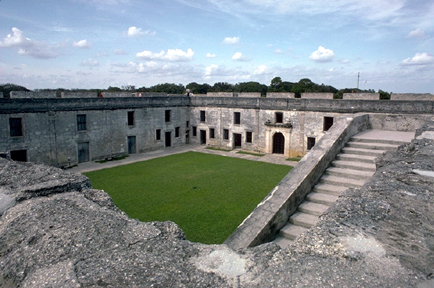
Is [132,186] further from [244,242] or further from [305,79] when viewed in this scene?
[305,79]

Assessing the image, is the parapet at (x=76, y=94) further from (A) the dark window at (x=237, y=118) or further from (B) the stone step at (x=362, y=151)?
(B) the stone step at (x=362, y=151)

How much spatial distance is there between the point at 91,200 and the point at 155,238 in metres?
1.71

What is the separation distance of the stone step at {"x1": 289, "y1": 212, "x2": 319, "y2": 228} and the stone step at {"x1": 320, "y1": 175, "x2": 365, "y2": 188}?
51.3 inches

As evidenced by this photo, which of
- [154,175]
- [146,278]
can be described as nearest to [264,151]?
[154,175]

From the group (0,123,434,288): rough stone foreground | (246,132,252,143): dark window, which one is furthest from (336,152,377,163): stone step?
(246,132,252,143): dark window

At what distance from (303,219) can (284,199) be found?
662mm

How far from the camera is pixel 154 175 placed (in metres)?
18.3

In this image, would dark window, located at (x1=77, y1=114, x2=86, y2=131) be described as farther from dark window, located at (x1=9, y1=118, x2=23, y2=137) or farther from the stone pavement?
dark window, located at (x1=9, y1=118, x2=23, y2=137)

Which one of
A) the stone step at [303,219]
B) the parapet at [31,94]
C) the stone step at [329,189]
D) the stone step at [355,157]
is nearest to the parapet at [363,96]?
the stone step at [355,157]

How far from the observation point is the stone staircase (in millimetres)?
7766

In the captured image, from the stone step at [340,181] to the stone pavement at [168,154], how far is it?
12.5 m

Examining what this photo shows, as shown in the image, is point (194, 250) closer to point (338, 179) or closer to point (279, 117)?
point (338, 179)

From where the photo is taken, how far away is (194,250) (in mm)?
3334

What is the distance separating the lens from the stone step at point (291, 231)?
24.8 ft
